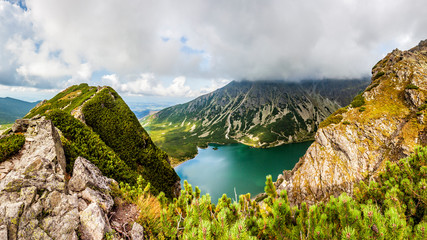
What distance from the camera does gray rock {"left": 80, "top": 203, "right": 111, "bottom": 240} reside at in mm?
5066

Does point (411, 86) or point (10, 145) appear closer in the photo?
point (10, 145)

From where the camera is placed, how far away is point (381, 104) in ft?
134

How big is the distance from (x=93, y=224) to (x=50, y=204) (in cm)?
181

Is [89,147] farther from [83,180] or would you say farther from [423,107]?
[423,107]

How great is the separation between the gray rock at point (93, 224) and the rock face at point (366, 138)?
42.0m

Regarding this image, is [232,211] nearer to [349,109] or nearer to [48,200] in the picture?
[48,200]

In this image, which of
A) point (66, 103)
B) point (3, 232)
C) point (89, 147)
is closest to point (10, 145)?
point (89, 147)

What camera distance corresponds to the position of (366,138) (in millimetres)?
37500

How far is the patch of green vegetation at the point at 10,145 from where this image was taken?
8143mm

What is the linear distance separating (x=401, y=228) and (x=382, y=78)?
67346 millimetres

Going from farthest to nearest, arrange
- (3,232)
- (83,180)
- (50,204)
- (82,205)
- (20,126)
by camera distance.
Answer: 1. (20,126)
2. (83,180)
3. (82,205)
4. (50,204)
5. (3,232)

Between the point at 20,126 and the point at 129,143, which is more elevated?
the point at 20,126

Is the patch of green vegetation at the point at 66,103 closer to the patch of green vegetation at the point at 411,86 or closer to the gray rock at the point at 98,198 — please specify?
the gray rock at the point at 98,198

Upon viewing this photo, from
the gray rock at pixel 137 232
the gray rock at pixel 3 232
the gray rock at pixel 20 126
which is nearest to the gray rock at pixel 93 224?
the gray rock at pixel 137 232
